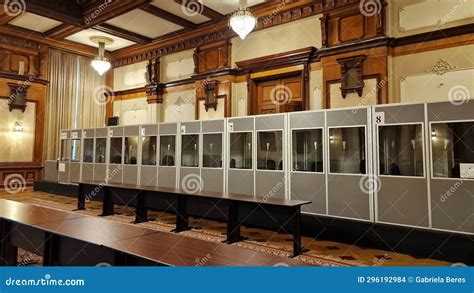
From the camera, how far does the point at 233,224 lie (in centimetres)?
498

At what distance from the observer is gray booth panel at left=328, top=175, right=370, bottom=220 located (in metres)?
4.87

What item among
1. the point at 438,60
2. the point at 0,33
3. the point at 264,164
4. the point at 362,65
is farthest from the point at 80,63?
the point at 438,60

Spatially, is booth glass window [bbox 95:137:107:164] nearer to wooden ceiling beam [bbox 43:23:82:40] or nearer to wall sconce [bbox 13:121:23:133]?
wall sconce [bbox 13:121:23:133]

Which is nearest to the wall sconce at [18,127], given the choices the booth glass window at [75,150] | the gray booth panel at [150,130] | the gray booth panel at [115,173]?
the booth glass window at [75,150]

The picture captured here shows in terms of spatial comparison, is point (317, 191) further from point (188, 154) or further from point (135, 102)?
point (135, 102)

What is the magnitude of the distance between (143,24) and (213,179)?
205 inches

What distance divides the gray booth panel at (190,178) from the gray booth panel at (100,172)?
113 inches

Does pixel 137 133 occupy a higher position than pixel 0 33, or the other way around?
pixel 0 33

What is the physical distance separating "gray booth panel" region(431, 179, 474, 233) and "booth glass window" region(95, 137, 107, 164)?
806 cm

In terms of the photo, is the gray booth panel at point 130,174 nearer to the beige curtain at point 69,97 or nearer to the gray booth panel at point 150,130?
the gray booth panel at point 150,130

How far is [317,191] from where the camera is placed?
17.6 feet

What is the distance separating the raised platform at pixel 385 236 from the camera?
4.02m

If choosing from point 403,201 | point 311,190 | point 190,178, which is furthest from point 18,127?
point 403,201

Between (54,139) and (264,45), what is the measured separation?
7.74m
